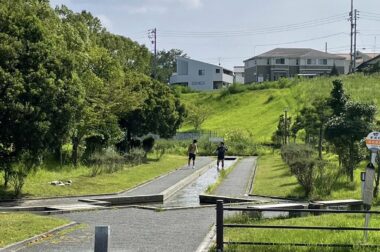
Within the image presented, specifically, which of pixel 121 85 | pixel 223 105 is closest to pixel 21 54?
pixel 121 85

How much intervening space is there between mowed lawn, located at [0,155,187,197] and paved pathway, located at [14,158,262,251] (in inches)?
162

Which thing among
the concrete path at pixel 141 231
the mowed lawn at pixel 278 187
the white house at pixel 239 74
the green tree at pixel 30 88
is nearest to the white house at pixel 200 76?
the white house at pixel 239 74

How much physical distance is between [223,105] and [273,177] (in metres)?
54.0

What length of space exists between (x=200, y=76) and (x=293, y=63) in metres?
16.1

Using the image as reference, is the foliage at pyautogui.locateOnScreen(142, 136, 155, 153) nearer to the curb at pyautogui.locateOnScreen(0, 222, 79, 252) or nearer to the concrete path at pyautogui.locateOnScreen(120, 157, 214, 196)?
the concrete path at pyautogui.locateOnScreen(120, 157, 214, 196)

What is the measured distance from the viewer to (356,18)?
73.9 m

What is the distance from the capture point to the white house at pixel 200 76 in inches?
3716

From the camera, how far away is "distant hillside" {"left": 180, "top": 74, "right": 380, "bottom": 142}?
60.8 m

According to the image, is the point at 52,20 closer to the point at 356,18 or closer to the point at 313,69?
the point at 356,18

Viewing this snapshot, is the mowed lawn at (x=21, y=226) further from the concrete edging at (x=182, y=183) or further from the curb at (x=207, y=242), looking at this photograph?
the concrete edging at (x=182, y=183)

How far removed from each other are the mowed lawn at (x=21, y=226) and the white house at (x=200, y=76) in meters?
82.6

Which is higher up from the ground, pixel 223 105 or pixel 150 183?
pixel 223 105

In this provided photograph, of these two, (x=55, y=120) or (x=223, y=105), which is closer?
(x=55, y=120)

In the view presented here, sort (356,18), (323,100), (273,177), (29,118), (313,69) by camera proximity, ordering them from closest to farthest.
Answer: (29,118), (273,177), (323,100), (356,18), (313,69)
